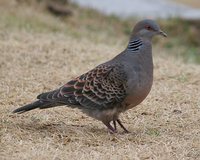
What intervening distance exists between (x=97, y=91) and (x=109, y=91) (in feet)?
0.39

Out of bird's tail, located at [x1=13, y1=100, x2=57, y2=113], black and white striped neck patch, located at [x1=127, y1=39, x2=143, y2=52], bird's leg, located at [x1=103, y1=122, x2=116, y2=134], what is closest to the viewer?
bird's tail, located at [x1=13, y1=100, x2=57, y2=113]

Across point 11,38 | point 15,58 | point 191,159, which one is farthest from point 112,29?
point 191,159

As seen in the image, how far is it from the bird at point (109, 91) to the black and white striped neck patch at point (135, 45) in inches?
1.9

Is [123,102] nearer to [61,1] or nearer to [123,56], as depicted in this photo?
[123,56]

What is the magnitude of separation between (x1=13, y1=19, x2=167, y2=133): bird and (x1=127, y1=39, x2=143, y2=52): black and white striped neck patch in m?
0.05

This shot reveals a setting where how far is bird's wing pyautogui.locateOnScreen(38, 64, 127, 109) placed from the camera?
574 centimetres

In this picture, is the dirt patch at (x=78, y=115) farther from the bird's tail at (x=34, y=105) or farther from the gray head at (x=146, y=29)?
the gray head at (x=146, y=29)

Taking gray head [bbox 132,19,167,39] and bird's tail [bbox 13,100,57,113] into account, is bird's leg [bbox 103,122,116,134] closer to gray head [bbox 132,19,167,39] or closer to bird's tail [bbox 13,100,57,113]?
bird's tail [bbox 13,100,57,113]

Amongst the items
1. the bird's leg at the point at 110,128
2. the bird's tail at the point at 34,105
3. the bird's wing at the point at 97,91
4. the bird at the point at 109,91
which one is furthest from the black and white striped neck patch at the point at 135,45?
the bird's tail at the point at 34,105

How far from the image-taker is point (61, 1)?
13.6m

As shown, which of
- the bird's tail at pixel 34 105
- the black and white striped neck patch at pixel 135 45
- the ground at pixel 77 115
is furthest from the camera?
the black and white striped neck patch at pixel 135 45

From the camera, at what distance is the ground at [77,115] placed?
203 inches

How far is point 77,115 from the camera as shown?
6.38 meters

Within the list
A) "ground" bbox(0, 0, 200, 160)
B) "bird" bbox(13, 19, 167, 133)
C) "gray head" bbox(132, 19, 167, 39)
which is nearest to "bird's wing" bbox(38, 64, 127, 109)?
"bird" bbox(13, 19, 167, 133)
